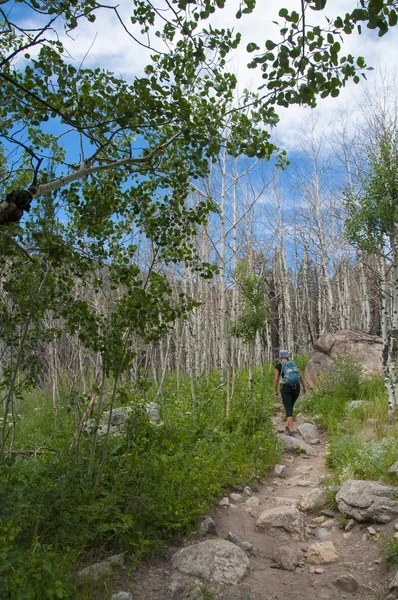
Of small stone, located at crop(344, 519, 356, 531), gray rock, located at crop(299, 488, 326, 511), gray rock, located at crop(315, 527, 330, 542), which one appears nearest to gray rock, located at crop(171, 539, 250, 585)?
gray rock, located at crop(315, 527, 330, 542)

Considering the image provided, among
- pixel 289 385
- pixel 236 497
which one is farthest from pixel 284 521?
pixel 289 385

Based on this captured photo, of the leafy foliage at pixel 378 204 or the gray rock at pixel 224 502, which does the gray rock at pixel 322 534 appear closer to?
the gray rock at pixel 224 502

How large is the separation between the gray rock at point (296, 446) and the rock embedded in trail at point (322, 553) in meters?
3.44

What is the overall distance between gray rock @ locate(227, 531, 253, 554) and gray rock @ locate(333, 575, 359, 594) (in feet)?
2.83

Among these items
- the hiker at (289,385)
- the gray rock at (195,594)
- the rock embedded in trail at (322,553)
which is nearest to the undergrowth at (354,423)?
the hiker at (289,385)

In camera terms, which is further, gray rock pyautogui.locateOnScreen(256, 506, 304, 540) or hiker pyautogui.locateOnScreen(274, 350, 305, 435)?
hiker pyautogui.locateOnScreen(274, 350, 305, 435)

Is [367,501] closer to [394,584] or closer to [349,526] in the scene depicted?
[349,526]

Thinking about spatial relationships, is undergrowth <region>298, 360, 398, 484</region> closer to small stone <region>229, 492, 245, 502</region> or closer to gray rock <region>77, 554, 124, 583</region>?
small stone <region>229, 492, 245, 502</region>

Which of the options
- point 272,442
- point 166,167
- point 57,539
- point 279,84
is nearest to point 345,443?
point 272,442

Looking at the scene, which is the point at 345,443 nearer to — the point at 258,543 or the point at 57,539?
the point at 258,543

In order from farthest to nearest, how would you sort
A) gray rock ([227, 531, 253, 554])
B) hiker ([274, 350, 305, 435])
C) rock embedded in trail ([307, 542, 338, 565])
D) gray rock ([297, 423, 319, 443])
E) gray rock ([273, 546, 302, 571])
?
hiker ([274, 350, 305, 435]) < gray rock ([297, 423, 319, 443]) < gray rock ([227, 531, 253, 554]) < rock embedded in trail ([307, 542, 338, 565]) < gray rock ([273, 546, 302, 571])

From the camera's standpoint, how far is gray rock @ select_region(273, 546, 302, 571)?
4.11 metres

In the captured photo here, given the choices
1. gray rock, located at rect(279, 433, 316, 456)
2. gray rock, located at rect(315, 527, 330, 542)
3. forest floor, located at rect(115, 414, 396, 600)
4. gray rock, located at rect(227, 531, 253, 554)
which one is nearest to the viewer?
forest floor, located at rect(115, 414, 396, 600)

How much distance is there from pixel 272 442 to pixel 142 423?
11.3 feet
